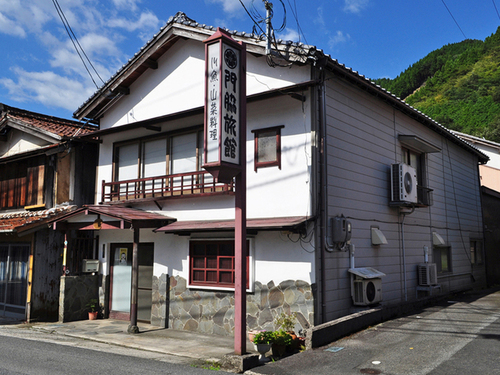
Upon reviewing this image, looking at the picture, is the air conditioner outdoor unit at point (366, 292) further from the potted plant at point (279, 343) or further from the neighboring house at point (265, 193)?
the potted plant at point (279, 343)

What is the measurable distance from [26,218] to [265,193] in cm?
897

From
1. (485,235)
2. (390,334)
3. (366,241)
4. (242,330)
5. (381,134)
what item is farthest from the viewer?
(485,235)

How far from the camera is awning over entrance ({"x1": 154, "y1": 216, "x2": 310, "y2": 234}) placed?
965 centimetres

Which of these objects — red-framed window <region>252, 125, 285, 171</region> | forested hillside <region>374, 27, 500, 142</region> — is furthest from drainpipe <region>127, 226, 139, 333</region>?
forested hillside <region>374, 27, 500, 142</region>

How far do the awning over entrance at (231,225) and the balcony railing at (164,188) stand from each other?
31.2 inches

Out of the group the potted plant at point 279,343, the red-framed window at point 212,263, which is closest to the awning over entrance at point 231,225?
the red-framed window at point 212,263

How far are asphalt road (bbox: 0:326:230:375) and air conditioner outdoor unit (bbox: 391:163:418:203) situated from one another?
803 centimetres

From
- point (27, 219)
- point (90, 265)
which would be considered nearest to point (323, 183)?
point (90, 265)

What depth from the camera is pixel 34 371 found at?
738cm

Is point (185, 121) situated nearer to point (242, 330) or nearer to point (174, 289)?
point (174, 289)

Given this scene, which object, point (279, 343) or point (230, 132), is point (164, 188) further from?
point (279, 343)

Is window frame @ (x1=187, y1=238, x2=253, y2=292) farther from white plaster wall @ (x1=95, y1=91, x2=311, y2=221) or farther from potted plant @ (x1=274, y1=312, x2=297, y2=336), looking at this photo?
potted plant @ (x1=274, y1=312, x2=297, y2=336)

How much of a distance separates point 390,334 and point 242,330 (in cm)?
369

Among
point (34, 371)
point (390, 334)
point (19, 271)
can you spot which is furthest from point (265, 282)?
point (19, 271)
